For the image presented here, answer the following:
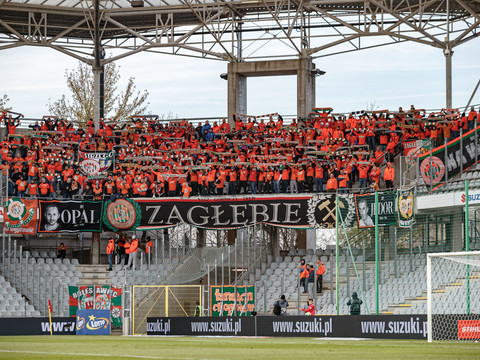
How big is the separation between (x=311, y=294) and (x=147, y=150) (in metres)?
12.9

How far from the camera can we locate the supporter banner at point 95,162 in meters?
38.8

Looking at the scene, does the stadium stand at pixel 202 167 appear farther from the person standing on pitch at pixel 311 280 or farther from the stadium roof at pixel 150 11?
the stadium roof at pixel 150 11

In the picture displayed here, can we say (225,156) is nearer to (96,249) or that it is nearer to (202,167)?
(202,167)

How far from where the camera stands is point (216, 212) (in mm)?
35719

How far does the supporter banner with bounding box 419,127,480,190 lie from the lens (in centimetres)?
2908

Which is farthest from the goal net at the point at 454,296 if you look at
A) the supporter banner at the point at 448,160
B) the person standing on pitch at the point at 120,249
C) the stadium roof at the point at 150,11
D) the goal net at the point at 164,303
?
the stadium roof at the point at 150,11

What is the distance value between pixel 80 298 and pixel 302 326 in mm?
10470

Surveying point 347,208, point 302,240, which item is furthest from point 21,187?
point 347,208

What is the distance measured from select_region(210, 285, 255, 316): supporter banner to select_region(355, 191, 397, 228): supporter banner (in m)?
4.42

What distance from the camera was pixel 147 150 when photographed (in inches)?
1601

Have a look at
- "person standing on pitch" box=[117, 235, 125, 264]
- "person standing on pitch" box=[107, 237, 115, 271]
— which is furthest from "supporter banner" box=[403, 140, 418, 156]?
"person standing on pitch" box=[107, 237, 115, 271]

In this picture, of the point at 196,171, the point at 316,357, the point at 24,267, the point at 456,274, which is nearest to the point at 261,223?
the point at 196,171

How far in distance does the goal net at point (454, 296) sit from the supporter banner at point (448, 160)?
4.95 m

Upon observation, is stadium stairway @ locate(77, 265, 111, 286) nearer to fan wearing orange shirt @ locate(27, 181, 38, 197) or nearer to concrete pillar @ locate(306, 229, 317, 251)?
fan wearing orange shirt @ locate(27, 181, 38, 197)
